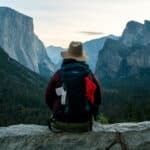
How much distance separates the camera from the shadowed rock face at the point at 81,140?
7363mm

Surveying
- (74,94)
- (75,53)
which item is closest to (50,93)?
(74,94)

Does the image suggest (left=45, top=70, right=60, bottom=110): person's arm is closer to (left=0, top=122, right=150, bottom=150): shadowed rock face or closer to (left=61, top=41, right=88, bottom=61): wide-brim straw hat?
(left=61, top=41, right=88, bottom=61): wide-brim straw hat

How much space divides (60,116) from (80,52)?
3.54 ft

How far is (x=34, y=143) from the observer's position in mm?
7422

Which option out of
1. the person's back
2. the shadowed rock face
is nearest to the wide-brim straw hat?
the person's back

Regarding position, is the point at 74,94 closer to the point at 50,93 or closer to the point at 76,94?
the point at 76,94

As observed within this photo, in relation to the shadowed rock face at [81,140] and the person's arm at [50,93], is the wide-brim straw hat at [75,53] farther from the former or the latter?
the shadowed rock face at [81,140]

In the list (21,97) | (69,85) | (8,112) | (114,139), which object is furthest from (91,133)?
(21,97)

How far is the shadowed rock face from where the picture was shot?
7.36 metres

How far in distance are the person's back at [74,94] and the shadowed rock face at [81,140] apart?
30 centimetres

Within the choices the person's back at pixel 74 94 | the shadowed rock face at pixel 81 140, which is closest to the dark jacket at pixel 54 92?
the person's back at pixel 74 94

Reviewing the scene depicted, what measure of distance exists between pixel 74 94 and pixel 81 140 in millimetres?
809

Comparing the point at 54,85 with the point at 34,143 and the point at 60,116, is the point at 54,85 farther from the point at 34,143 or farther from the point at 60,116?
the point at 34,143

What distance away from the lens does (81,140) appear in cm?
741
